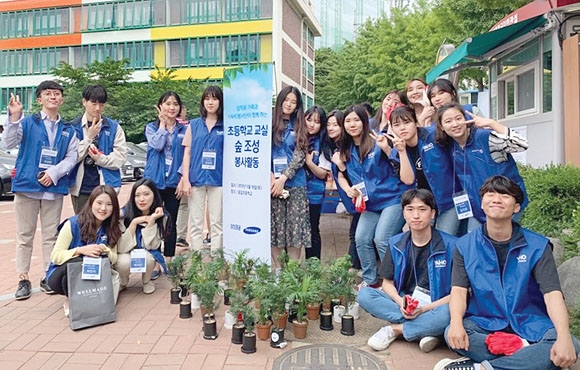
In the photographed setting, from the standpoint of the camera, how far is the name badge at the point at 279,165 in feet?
14.7

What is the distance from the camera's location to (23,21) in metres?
38.4

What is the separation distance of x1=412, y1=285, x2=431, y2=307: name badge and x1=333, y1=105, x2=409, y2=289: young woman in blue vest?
64 centimetres

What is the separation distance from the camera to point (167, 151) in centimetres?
556

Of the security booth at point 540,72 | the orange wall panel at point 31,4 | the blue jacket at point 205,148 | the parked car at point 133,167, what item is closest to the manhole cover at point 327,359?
the blue jacket at point 205,148

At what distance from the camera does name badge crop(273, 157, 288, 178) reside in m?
4.48

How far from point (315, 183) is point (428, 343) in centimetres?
191

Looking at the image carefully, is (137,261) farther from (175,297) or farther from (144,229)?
(175,297)

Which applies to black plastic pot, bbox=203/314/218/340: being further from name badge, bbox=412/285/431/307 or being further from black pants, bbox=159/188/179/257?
black pants, bbox=159/188/179/257

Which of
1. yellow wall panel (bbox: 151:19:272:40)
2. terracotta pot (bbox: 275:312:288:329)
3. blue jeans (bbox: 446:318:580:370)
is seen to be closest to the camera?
blue jeans (bbox: 446:318:580:370)

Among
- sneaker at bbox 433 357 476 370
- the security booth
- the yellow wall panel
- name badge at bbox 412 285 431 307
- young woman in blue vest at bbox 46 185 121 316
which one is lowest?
sneaker at bbox 433 357 476 370

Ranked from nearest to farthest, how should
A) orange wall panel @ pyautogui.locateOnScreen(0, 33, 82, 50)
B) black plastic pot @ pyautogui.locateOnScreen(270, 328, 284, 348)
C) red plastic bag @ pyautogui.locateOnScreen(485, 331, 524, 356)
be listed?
red plastic bag @ pyautogui.locateOnScreen(485, 331, 524, 356)
black plastic pot @ pyautogui.locateOnScreen(270, 328, 284, 348)
orange wall panel @ pyautogui.locateOnScreen(0, 33, 82, 50)

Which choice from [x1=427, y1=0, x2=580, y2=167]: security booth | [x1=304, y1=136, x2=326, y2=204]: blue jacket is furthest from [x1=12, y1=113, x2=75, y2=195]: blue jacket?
[x1=427, y1=0, x2=580, y2=167]: security booth

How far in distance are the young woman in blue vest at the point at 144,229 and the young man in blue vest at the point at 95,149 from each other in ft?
1.17

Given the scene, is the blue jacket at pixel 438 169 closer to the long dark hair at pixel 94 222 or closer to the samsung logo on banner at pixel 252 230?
the samsung logo on banner at pixel 252 230
